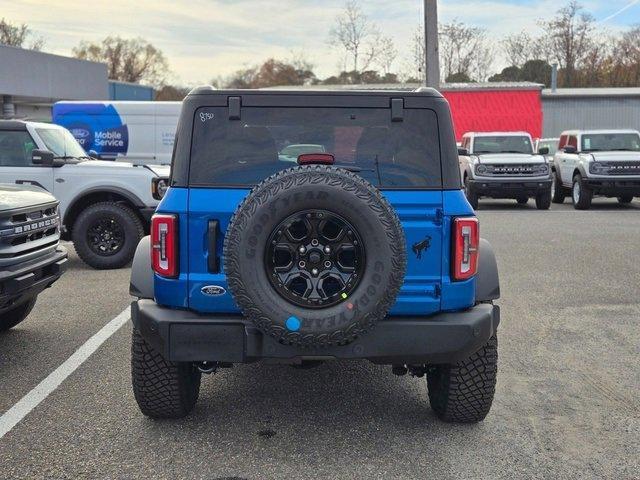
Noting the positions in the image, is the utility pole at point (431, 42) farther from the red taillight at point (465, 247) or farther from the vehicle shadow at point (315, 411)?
the red taillight at point (465, 247)

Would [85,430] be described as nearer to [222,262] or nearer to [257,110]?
[222,262]

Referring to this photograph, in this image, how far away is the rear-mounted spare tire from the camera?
3.51 m

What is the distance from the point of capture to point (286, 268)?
3.59m

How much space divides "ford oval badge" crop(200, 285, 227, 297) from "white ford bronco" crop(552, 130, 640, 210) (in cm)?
1527

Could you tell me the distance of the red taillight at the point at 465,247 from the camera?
388 cm

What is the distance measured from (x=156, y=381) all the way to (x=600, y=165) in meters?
15.3

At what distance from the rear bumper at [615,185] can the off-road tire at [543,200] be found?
3.03 feet

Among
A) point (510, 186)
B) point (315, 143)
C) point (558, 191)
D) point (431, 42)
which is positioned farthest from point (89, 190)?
point (431, 42)

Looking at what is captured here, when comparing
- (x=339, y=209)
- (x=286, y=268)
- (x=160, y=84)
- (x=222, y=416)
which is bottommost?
(x=222, y=416)

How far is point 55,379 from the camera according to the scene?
5.14 metres

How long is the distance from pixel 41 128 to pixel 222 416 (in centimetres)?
663

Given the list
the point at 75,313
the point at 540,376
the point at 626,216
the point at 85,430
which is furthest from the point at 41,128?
the point at 626,216

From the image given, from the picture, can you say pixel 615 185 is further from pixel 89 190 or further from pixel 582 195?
pixel 89 190

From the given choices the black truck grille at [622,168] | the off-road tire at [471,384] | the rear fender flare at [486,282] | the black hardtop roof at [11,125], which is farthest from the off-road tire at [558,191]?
the off-road tire at [471,384]
